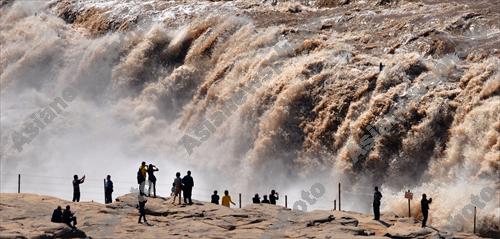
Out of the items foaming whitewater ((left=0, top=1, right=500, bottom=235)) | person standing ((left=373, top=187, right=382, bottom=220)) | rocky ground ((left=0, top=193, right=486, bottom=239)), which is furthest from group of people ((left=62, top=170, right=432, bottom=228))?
foaming whitewater ((left=0, top=1, right=500, bottom=235))

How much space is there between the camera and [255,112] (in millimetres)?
31516

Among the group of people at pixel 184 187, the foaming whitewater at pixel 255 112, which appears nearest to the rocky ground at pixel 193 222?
the group of people at pixel 184 187

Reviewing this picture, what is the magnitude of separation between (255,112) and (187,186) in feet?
32.4

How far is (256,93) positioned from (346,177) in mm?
6221

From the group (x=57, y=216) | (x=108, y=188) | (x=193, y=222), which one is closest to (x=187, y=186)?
(x=193, y=222)

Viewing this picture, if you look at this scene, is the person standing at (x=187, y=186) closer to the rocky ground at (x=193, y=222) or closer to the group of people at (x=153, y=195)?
the group of people at (x=153, y=195)

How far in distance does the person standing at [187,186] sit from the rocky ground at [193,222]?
327 mm

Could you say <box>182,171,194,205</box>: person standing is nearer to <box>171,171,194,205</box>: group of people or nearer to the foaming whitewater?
<box>171,171,194,205</box>: group of people

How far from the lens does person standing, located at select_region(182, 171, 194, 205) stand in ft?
71.1

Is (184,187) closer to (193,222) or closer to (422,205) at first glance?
(193,222)

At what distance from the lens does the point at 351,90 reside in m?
29.0

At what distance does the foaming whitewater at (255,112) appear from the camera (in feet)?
83.9

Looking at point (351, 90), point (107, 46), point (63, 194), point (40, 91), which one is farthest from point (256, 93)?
point (40, 91)

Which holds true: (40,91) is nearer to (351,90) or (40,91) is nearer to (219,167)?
(219,167)
